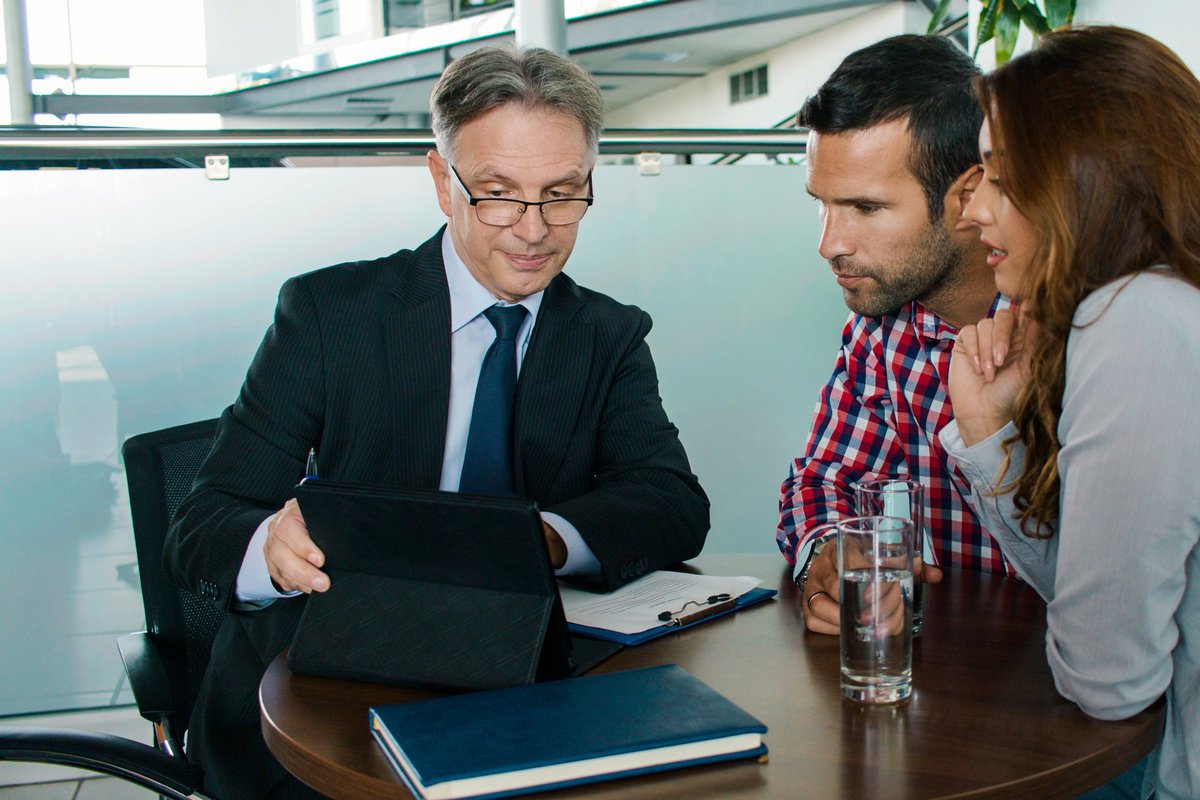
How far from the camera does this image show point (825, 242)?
1807mm

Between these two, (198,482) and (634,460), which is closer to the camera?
(198,482)

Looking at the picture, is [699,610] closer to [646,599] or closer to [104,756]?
[646,599]

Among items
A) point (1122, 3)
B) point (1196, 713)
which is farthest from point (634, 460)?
point (1122, 3)

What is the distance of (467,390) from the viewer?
1826mm

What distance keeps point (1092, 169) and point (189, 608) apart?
1.40 meters

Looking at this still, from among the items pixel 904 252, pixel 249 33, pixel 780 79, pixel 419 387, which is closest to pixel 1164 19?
pixel 904 252

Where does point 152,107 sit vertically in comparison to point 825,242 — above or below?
above

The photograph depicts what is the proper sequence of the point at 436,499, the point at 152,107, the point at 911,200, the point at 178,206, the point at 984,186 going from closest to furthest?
the point at 436,499 → the point at 984,186 → the point at 911,200 → the point at 178,206 → the point at 152,107

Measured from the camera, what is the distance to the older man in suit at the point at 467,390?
5.26ft

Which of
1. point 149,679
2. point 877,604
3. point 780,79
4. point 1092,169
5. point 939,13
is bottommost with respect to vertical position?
point 149,679

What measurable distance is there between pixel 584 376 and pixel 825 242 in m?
0.44

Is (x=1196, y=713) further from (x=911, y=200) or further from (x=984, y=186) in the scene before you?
(x=911, y=200)

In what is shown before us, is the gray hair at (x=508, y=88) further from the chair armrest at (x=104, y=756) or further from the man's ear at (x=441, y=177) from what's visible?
the chair armrest at (x=104, y=756)

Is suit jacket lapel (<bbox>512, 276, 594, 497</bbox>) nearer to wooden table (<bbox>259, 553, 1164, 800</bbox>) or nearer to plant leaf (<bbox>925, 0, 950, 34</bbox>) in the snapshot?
wooden table (<bbox>259, 553, 1164, 800</bbox>)
